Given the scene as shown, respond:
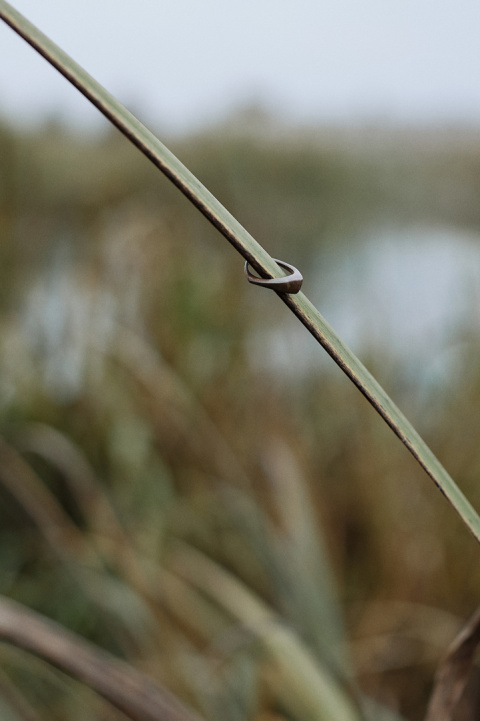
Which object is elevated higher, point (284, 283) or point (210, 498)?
point (284, 283)

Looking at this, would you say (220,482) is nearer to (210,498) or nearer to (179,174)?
(210,498)

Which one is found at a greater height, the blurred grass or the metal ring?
the metal ring

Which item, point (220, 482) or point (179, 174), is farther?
point (220, 482)

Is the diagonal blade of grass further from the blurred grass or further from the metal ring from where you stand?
the blurred grass

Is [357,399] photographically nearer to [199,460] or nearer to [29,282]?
[199,460]

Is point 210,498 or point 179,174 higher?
point 179,174

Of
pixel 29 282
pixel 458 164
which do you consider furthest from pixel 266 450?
pixel 458 164

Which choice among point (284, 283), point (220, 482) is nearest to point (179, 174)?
point (284, 283)

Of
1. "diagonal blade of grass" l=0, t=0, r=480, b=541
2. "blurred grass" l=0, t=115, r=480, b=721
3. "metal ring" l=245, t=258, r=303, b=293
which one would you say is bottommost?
"blurred grass" l=0, t=115, r=480, b=721

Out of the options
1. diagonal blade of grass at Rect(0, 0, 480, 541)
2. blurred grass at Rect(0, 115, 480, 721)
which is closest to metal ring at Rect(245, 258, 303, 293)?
diagonal blade of grass at Rect(0, 0, 480, 541)
